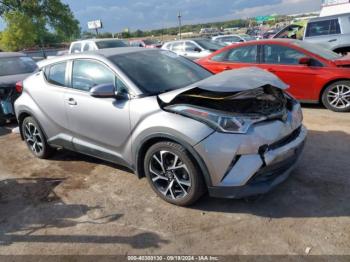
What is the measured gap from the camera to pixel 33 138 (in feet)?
17.5

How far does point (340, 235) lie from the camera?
Result: 2920 millimetres

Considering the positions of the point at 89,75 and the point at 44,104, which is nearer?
the point at 89,75

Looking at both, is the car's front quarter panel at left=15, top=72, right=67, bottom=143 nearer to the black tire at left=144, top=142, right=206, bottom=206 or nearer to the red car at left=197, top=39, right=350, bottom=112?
the black tire at left=144, top=142, right=206, bottom=206

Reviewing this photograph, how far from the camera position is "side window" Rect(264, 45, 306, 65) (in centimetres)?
671

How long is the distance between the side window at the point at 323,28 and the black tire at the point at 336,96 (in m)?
4.98

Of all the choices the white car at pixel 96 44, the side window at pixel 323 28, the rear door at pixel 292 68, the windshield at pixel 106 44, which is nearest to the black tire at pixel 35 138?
the rear door at pixel 292 68

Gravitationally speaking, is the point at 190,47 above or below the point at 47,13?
below

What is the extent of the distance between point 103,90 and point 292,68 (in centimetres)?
441

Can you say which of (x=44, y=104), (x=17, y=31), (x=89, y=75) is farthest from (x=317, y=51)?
(x=17, y=31)

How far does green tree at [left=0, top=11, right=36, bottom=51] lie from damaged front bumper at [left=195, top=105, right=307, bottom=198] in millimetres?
35496

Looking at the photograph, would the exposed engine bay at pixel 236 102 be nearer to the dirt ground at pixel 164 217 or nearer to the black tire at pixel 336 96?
the dirt ground at pixel 164 217

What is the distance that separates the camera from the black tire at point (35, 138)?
5.13 meters

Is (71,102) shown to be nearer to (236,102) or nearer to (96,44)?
(236,102)

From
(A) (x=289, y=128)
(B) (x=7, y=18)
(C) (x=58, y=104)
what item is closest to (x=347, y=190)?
(A) (x=289, y=128)
